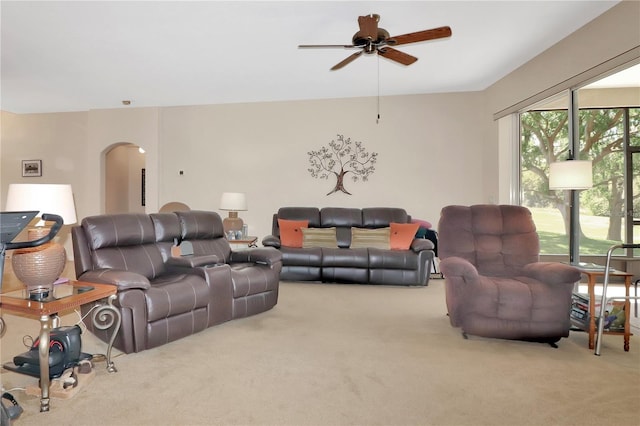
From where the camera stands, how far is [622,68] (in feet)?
10.5

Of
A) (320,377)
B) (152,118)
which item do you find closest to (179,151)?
(152,118)

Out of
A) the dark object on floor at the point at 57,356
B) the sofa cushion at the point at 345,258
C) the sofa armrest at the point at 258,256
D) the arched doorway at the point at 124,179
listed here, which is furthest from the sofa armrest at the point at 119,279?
the arched doorway at the point at 124,179

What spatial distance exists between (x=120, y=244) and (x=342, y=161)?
3.82 m

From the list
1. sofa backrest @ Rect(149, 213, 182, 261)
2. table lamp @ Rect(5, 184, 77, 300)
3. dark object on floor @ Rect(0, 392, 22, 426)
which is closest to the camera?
dark object on floor @ Rect(0, 392, 22, 426)

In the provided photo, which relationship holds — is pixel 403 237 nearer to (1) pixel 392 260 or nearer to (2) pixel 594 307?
(1) pixel 392 260

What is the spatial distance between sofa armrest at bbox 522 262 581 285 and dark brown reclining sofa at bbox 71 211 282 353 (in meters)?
2.25

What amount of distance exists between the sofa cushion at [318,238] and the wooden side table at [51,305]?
115 inches

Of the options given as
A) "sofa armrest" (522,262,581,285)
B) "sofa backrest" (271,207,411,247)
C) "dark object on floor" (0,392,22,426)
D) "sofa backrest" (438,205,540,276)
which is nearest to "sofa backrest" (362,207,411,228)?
"sofa backrest" (271,207,411,247)

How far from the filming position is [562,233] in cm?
515

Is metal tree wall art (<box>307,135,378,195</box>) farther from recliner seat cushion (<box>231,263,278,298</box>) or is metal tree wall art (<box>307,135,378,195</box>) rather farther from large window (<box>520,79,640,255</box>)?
recliner seat cushion (<box>231,263,278,298</box>)

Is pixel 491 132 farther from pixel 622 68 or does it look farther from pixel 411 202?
pixel 622 68

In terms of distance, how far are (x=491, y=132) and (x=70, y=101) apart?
22.3ft

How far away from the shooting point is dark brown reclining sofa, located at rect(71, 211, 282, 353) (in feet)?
8.64

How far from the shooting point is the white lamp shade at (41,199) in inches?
85.7
